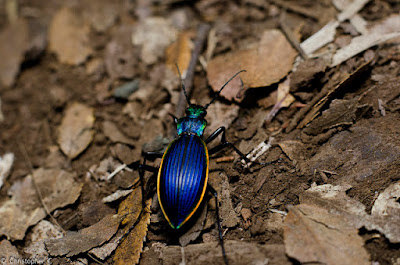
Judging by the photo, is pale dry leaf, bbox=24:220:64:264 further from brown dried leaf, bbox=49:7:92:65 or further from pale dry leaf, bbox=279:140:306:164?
brown dried leaf, bbox=49:7:92:65

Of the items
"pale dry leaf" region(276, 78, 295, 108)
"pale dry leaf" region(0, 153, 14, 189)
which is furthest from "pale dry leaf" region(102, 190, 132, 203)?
"pale dry leaf" region(276, 78, 295, 108)

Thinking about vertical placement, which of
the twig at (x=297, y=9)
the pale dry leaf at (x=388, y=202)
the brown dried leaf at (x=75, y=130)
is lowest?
the brown dried leaf at (x=75, y=130)

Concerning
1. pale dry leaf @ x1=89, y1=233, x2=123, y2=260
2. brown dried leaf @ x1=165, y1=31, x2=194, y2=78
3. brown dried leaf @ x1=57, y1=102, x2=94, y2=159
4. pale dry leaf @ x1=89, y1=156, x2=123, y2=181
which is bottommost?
pale dry leaf @ x1=89, y1=233, x2=123, y2=260

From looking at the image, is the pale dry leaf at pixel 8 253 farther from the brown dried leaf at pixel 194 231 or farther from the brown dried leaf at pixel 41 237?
the brown dried leaf at pixel 194 231

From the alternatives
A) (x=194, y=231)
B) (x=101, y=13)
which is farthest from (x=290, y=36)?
(x=101, y=13)

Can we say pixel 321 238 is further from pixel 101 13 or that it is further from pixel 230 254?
pixel 101 13

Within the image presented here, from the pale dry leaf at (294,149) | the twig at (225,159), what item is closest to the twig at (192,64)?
the twig at (225,159)

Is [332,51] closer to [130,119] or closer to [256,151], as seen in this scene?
[256,151]
